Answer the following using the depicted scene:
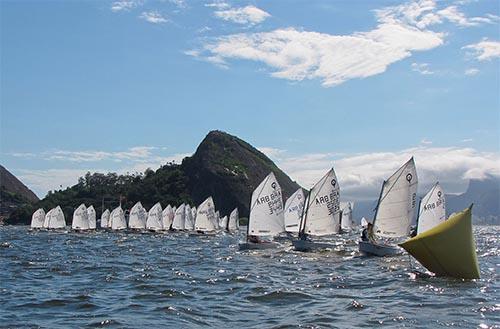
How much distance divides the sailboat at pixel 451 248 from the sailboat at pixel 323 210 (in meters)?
18.1

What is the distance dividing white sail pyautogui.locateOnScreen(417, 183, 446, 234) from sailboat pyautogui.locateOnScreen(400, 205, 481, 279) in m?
21.0

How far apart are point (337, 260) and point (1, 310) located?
2385 cm

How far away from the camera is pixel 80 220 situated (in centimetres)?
10275

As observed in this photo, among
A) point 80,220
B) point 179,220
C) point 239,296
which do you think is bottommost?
point 239,296

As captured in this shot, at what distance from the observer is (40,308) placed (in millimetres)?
19672

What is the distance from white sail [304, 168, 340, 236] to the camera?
154 ft

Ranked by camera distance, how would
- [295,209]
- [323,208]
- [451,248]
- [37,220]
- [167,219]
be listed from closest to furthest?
[451,248]
[323,208]
[295,209]
[167,219]
[37,220]

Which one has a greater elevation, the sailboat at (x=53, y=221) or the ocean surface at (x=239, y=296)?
the sailboat at (x=53, y=221)

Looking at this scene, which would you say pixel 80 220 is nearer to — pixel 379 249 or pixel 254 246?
pixel 254 246

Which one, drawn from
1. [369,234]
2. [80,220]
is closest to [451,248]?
[369,234]

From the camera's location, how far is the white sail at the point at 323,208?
154 ft

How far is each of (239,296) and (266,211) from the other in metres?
26.3

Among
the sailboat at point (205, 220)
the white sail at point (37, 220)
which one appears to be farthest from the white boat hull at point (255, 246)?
the white sail at point (37, 220)

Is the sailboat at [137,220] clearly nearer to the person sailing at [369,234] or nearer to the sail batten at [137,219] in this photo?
the sail batten at [137,219]
